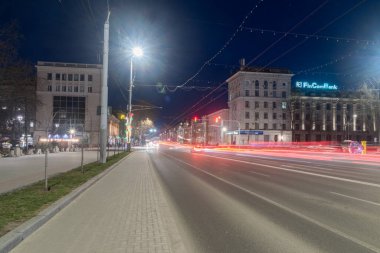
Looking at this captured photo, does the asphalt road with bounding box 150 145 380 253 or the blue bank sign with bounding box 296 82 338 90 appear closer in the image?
the asphalt road with bounding box 150 145 380 253

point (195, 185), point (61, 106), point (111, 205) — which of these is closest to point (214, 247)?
point (111, 205)

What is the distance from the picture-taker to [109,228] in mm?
8203

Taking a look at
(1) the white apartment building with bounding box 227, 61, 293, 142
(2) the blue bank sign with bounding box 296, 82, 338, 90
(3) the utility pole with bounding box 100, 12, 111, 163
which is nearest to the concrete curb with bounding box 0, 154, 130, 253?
(3) the utility pole with bounding box 100, 12, 111, 163

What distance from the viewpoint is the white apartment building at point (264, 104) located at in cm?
11062

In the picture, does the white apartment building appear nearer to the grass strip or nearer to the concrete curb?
the grass strip

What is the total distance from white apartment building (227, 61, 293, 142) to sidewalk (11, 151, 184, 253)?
326 feet

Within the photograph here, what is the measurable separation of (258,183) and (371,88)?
51941 mm

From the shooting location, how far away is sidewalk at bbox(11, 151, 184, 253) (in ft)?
22.4

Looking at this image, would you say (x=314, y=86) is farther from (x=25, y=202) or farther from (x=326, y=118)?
(x=25, y=202)

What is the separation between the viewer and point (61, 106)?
4094 inches

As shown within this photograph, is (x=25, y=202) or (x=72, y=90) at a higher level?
(x=72, y=90)

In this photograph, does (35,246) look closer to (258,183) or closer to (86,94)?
(258,183)

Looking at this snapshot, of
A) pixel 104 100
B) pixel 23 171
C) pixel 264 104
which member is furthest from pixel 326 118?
pixel 23 171

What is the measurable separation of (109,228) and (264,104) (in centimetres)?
10658
